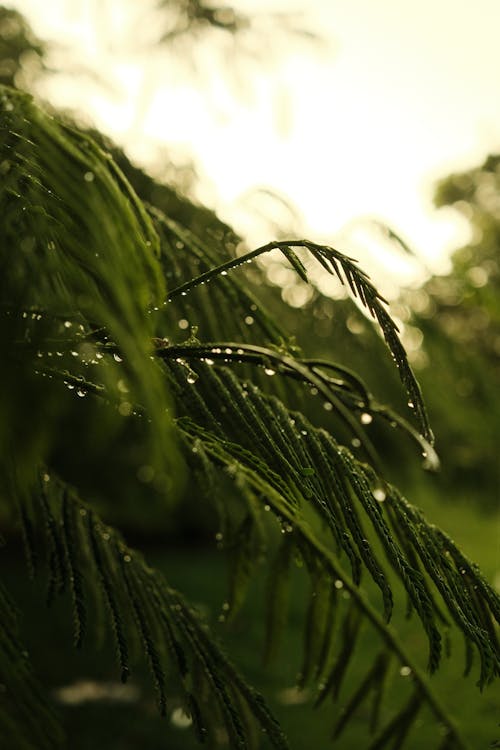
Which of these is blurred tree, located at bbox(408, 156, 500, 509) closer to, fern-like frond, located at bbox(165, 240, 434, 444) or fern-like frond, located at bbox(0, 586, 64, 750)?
fern-like frond, located at bbox(165, 240, 434, 444)

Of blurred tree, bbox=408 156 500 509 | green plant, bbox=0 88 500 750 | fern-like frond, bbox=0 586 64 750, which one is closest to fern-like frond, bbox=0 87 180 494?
green plant, bbox=0 88 500 750

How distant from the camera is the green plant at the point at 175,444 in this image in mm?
620

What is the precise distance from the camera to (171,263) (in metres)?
1.21

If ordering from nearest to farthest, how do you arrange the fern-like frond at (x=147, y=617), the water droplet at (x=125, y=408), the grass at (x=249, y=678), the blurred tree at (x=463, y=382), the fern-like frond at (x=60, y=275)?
the fern-like frond at (x=60, y=275) < the water droplet at (x=125, y=408) < the fern-like frond at (x=147, y=617) < the blurred tree at (x=463, y=382) < the grass at (x=249, y=678)

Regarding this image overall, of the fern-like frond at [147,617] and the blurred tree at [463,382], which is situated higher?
the blurred tree at [463,382]

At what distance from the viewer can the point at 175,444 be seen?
0.74 meters

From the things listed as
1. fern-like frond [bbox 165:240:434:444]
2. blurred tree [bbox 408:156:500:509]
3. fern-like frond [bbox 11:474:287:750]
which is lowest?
fern-like frond [bbox 11:474:287:750]

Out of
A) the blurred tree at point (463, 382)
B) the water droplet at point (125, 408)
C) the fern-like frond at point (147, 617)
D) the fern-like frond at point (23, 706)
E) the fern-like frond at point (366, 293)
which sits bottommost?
the fern-like frond at point (23, 706)

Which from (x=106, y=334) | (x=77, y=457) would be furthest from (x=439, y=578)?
(x=77, y=457)

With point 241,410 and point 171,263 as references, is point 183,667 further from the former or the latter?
point 171,263

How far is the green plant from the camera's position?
62 centimetres

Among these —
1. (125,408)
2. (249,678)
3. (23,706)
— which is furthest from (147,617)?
(249,678)

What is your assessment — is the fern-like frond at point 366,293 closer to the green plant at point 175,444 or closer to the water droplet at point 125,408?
the green plant at point 175,444

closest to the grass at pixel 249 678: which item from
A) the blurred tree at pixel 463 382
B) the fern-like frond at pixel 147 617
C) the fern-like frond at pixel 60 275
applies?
the blurred tree at pixel 463 382
